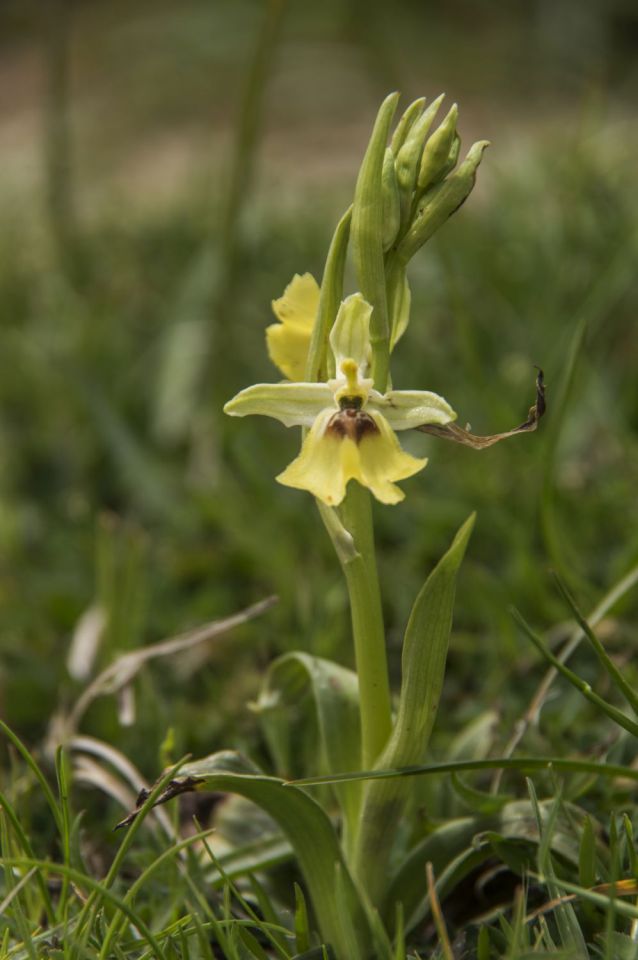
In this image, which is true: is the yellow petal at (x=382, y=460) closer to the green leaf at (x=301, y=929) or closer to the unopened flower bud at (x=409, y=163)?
the unopened flower bud at (x=409, y=163)

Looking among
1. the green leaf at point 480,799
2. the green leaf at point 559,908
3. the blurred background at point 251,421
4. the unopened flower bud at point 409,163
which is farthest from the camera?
the blurred background at point 251,421

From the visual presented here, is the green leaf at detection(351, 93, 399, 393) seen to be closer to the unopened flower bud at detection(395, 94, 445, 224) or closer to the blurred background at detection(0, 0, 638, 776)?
the unopened flower bud at detection(395, 94, 445, 224)

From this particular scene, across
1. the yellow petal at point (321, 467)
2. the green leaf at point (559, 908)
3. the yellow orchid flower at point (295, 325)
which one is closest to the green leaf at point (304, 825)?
the green leaf at point (559, 908)

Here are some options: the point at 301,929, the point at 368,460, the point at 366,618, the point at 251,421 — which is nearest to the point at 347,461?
the point at 368,460

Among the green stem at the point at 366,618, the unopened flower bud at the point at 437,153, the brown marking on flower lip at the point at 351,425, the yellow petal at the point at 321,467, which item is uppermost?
the unopened flower bud at the point at 437,153

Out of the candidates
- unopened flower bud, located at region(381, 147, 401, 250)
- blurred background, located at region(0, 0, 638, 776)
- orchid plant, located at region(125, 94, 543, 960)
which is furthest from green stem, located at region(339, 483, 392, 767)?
blurred background, located at region(0, 0, 638, 776)

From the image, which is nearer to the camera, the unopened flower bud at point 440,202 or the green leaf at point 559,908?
the green leaf at point 559,908

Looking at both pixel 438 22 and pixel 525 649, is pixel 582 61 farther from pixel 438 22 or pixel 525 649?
pixel 525 649

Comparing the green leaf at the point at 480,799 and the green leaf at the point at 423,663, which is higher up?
the green leaf at the point at 423,663
